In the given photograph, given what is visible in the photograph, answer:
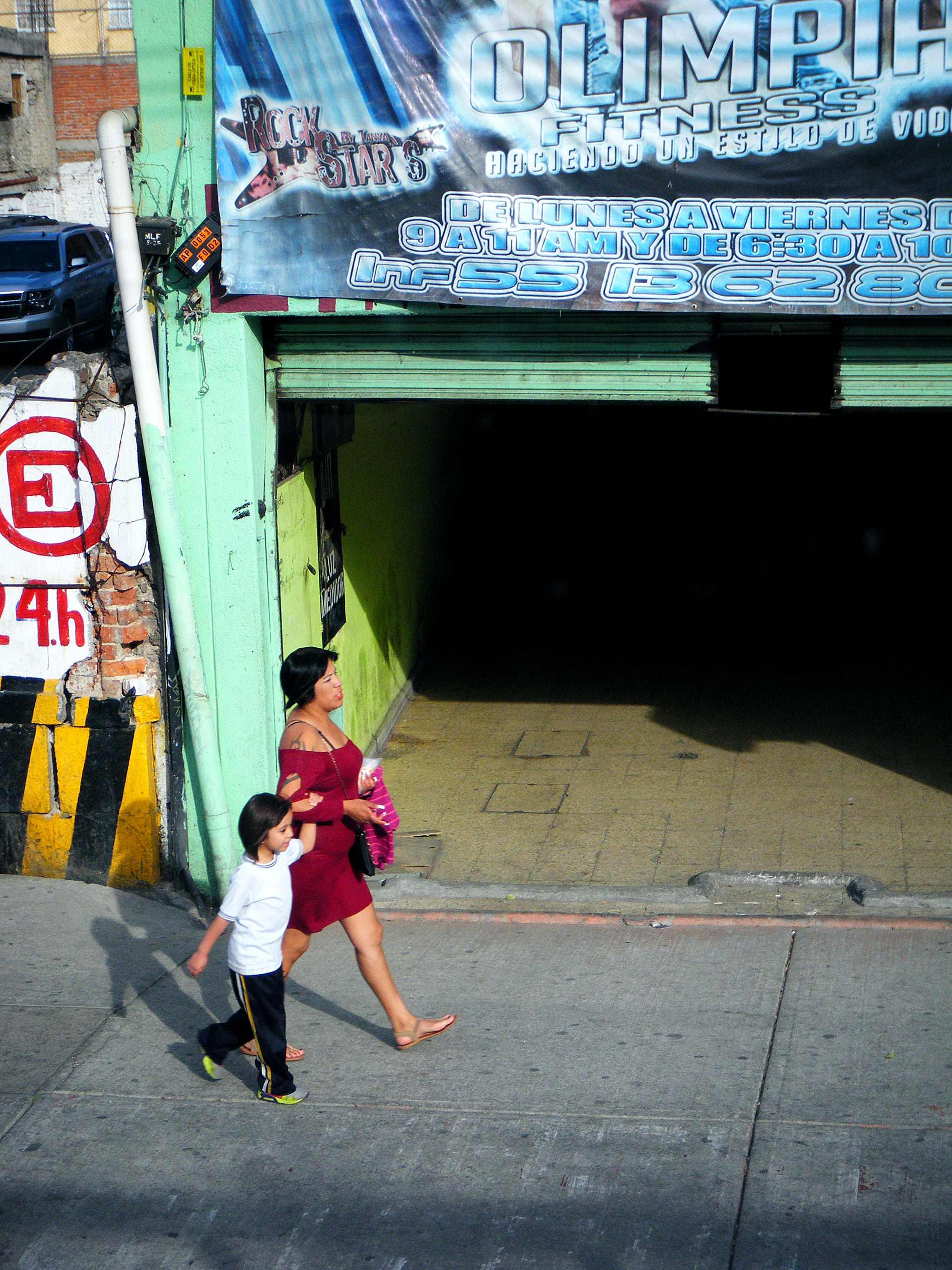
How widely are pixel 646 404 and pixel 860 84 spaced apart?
1820 mm

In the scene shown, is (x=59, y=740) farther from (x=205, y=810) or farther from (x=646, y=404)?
(x=646, y=404)

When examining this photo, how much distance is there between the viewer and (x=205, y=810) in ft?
20.4

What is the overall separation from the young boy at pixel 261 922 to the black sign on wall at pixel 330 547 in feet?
11.3

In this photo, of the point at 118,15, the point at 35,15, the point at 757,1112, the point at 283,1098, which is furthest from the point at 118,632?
the point at 35,15

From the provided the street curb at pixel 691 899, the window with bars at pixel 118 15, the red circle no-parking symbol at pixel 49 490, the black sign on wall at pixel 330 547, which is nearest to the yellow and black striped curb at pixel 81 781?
the red circle no-parking symbol at pixel 49 490

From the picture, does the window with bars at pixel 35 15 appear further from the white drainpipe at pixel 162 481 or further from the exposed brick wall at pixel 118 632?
the exposed brick wall at pixel 118 632

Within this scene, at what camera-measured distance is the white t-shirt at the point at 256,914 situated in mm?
4234

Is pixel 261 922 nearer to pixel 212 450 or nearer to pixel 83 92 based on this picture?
pixel 212 450

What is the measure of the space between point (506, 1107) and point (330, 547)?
4.28 meters

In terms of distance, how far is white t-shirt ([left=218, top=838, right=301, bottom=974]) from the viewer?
4234 millimetres

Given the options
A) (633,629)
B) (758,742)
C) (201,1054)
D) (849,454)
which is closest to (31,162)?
(849,454)

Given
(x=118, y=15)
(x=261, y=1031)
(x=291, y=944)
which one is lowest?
(x=261, y=1031)

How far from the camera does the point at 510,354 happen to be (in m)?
6.11

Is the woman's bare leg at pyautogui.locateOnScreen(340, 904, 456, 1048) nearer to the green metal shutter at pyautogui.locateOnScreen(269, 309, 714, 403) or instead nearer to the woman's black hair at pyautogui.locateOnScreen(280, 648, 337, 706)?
the woman's black hair at pyautogui.locateOnScreen(280, 648, 337, 706)
